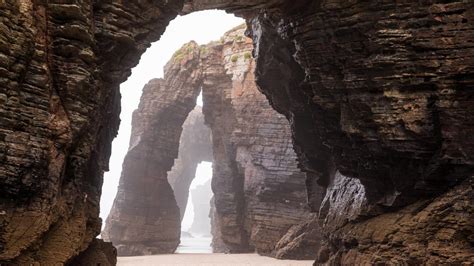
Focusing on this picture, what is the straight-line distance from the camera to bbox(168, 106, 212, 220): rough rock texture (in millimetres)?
70812

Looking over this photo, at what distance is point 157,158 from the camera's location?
46.2 metres

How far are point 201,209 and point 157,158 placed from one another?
108 metres

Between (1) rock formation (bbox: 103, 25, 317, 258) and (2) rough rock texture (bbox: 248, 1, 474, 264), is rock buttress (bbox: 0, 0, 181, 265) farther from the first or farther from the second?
(1) rock formation (bbox: 103, 25, 317, 258)

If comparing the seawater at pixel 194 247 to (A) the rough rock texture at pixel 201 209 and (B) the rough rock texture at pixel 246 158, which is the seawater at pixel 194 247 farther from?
(A) the rough rock texture at pixel 201 209

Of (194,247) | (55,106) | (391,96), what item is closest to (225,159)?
(194,247)

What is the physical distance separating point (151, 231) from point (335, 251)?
93.8ft

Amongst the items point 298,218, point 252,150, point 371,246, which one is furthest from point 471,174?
point 252,150

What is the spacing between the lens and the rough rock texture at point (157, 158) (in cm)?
4488

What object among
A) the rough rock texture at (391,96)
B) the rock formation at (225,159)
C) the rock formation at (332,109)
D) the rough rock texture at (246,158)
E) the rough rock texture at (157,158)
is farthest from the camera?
the rough rock texture at (157,158)

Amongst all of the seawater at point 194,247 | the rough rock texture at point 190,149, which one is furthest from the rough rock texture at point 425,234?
the rough rock texture at point 190,149

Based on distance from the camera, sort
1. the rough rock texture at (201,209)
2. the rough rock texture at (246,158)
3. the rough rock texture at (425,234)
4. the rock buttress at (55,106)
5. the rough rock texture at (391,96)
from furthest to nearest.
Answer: the rough rock texture at (201,209)
the rough rock texture at (246,158)
the rough rock texture at (391,96)
the rough rock texture at (425,234)
the rock buttress at (55,106)

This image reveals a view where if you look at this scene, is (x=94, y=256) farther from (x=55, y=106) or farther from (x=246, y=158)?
(x=246, y=158)

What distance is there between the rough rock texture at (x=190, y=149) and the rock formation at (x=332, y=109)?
169 feet

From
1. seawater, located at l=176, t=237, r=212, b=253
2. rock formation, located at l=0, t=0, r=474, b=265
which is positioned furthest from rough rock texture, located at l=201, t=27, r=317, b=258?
rock formation, located at l=0, t=0, r=474, b=265
